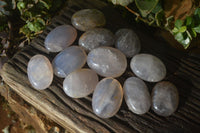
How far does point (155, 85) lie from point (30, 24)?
0.75 metres

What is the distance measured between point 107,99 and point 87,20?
16.7 inches

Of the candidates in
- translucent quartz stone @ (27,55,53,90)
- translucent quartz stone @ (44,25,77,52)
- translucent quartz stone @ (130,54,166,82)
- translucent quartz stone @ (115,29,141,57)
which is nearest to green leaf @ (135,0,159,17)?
translucent quartz stone @ (115,29,141,57)

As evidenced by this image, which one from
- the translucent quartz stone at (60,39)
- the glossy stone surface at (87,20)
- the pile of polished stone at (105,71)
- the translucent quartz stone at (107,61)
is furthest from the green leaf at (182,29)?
the translucent quartz stone at (60,39)

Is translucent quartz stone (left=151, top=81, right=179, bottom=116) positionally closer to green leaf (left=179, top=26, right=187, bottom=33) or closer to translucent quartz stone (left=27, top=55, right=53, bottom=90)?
green leaf (left=179, top=26, right=187, bottom=33)

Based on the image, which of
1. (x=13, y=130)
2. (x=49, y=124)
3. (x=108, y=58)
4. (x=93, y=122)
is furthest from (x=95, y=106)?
(x=13, y=130)

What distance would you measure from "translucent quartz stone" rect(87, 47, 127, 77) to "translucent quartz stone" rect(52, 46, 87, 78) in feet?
0.15

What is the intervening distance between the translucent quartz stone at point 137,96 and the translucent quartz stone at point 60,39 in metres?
0.36

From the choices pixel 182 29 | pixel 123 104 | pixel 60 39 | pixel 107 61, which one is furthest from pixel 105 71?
pixel 182 29

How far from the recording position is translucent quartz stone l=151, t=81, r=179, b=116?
851mm

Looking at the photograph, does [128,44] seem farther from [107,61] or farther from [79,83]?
[79,83]

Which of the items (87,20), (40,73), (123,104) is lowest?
(123,104)

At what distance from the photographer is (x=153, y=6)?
3.07 feet

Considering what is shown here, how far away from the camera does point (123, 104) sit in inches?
35.7

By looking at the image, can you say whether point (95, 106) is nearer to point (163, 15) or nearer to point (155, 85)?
point (155, 85)
